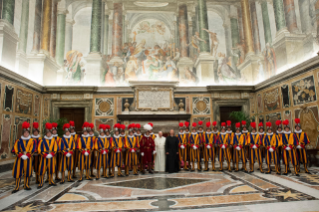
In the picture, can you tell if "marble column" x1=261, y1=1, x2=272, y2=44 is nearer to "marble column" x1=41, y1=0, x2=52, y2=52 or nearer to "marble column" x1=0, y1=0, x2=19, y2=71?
"marble column" x1=41, y1=0, x2=52, y2=52

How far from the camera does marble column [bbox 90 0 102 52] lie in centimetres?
1138

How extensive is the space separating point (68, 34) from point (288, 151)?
12.1 m

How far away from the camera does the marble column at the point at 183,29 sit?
477 inches

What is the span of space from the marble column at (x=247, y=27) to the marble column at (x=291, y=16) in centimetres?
287

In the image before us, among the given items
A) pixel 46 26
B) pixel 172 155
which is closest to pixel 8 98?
pixel 46 26

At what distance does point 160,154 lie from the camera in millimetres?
7086

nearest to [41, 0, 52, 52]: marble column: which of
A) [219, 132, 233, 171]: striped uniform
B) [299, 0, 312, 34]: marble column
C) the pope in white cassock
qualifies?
the pope in white cassock

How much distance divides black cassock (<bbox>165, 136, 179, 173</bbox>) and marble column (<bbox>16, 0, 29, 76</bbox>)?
7223 millimetres

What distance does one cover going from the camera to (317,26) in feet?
23.9

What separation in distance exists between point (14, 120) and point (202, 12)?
11015mm

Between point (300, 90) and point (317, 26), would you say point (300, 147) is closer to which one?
point (300, 90)

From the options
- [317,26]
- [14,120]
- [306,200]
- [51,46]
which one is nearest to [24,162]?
[14,120]

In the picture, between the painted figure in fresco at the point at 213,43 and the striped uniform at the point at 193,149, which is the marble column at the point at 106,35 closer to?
the painted figure in fresco at the point at 213,43

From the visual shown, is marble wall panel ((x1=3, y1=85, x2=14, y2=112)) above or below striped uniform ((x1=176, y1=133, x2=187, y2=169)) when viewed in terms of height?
above
